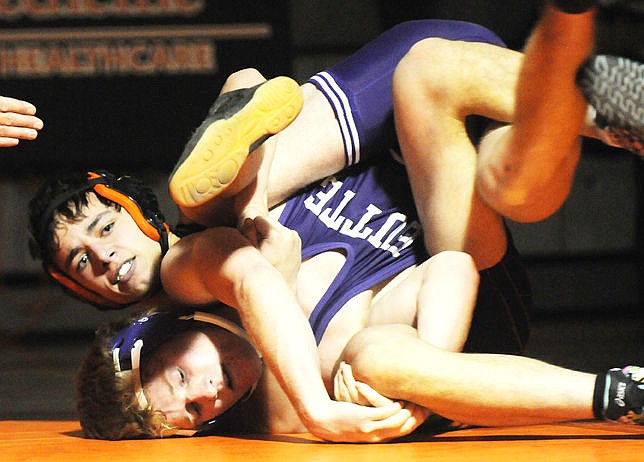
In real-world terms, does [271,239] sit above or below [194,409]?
above

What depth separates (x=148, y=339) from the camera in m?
1.73

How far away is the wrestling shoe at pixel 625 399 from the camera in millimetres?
1396

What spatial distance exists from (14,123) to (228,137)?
1.65ft

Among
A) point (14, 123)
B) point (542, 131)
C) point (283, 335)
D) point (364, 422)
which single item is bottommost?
point (364, 422)

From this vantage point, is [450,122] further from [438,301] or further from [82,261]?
[82,261]

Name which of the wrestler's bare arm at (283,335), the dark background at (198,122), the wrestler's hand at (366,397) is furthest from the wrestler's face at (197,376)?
the dark background at (198,122)

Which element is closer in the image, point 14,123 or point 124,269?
point 14,123

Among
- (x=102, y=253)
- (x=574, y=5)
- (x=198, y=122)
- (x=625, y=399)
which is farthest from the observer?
(x=198, y=122)

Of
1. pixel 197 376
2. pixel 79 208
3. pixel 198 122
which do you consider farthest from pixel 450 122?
pixel 198 122

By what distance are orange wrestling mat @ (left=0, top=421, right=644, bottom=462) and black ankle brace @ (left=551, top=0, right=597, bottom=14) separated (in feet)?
1.96

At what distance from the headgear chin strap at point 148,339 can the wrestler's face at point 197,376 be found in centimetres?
1

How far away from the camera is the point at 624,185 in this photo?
217 inches

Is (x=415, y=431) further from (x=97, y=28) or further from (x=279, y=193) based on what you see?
(x=97, y=28)

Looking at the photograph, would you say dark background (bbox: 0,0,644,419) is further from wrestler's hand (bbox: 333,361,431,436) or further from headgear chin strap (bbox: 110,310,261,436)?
wrestler's hand (bbox: 333,361,431,436)
